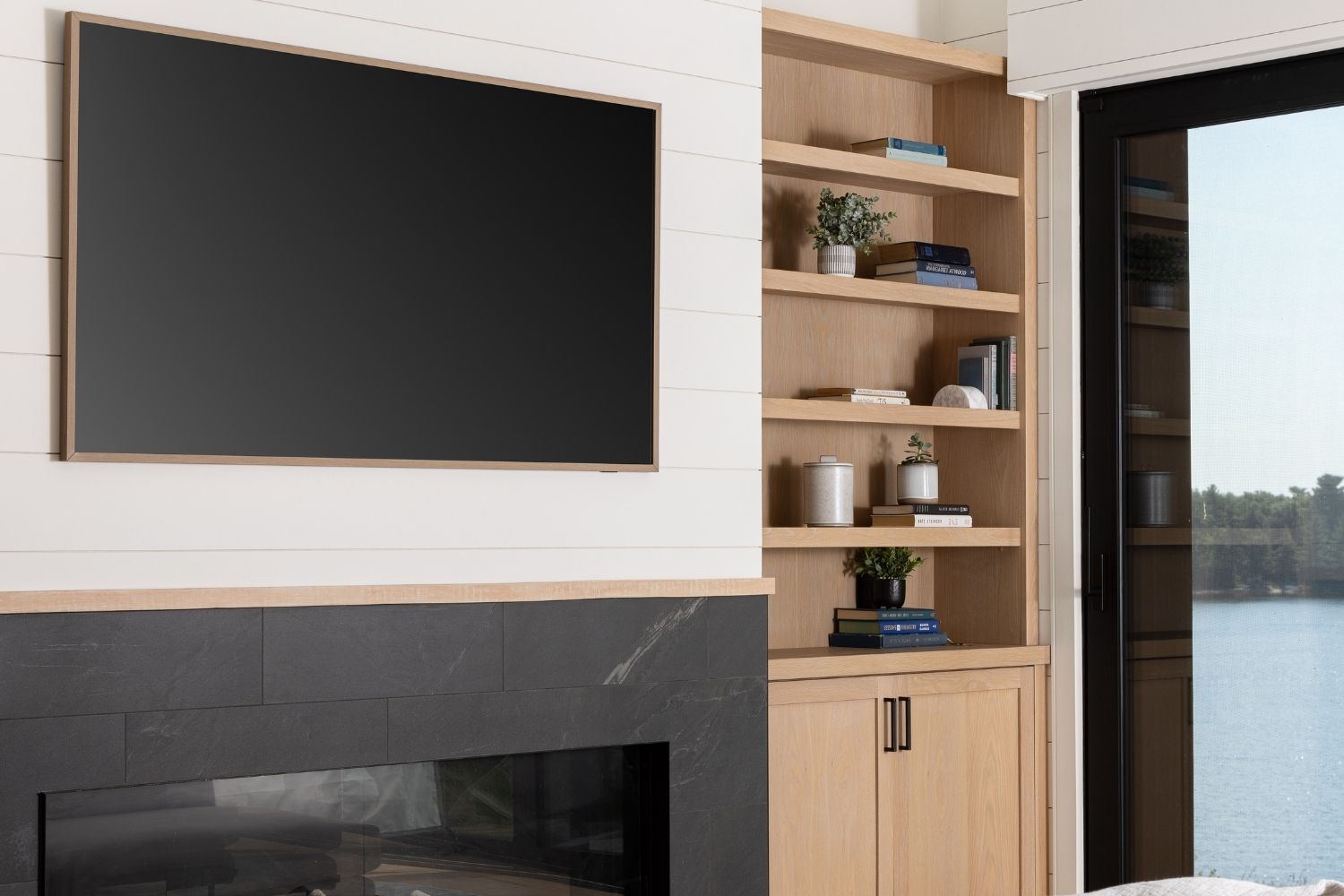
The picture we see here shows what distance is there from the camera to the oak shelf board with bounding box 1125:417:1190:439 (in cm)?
410

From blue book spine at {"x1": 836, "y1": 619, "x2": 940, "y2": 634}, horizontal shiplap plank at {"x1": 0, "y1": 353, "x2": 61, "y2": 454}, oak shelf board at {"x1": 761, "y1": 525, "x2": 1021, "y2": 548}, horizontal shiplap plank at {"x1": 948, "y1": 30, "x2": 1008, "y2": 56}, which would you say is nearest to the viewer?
horizontal shiplap plank at {"x1": 0, "y1": 353, "x2": 61, "y2": 454}

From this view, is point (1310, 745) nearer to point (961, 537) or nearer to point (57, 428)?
point (961, 537)

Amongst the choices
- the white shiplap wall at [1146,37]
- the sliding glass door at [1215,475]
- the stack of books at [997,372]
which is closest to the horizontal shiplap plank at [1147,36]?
the white shiplap wall at [1146,37]

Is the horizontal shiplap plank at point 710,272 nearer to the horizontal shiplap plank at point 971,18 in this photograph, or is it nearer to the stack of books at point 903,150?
the stack of books at point 903,150

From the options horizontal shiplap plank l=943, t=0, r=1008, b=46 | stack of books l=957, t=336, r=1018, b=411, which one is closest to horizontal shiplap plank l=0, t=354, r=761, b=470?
stack of books l=957, t=336, r=1018, b=411

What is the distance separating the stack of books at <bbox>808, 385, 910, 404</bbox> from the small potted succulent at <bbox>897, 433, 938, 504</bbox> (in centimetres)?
15

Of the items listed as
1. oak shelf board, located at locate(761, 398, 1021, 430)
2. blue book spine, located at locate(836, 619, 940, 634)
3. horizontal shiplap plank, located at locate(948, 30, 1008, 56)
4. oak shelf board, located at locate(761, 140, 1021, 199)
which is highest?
horizontal shiplap plank, located at locate(948, 30, 1008, 56)

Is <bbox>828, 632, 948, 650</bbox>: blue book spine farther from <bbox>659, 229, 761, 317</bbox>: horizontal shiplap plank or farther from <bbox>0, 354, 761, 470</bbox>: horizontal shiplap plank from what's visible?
<bbox>659, 229, 761, 317</bbox>: horizontal shiplap plank

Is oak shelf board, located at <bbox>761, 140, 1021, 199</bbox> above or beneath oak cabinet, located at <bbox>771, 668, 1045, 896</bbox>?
above

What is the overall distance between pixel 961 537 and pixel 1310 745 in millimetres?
1002

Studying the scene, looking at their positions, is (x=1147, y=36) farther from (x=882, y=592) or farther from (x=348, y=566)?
(x=348, y=566)

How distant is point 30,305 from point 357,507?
708 mm

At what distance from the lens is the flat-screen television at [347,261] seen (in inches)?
111

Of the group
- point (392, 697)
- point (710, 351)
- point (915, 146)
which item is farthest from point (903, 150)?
point (392, 697)
